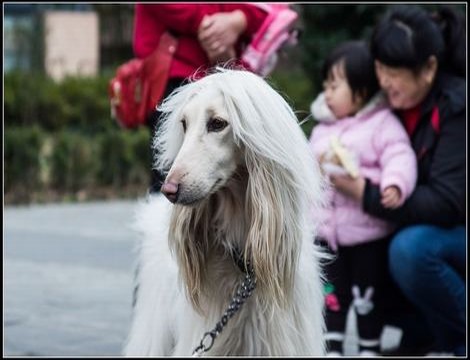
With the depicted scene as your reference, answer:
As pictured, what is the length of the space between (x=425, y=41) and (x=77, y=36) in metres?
16.9

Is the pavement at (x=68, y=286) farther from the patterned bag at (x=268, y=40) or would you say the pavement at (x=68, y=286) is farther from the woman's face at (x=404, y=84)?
the woman's face at (x=404, y=84)

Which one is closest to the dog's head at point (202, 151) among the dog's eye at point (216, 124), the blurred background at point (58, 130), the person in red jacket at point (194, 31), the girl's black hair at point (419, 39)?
the dog's eye at point (216, 124)

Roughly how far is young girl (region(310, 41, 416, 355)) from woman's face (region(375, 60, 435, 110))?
0.09 metres

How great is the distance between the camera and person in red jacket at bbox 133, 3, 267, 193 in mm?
4945

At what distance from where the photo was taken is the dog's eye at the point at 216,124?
3471 millimetres

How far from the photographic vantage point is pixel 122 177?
48.3 feet

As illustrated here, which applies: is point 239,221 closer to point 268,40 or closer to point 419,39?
point 268,40

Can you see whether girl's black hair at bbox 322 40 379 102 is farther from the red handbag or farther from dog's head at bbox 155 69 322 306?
dog's head at bbox 155 69 322 306

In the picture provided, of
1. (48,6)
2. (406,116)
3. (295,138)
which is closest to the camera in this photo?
(295,138)

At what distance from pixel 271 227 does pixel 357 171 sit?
186cm

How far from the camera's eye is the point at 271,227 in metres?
3.49

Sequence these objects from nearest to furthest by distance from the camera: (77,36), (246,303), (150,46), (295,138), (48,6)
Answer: (295,138) < (246,303) < (150,46) < (48,6) < (77,36)

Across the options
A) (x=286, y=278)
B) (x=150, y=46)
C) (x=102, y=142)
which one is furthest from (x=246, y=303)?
(x=102, y=142)

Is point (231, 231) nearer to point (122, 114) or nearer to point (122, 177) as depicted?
point (122, 114)
